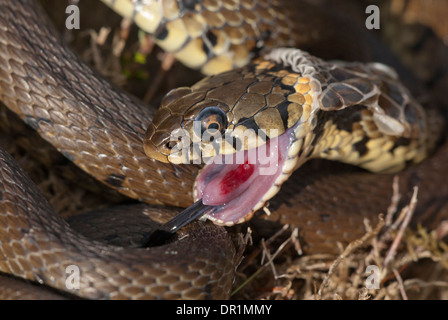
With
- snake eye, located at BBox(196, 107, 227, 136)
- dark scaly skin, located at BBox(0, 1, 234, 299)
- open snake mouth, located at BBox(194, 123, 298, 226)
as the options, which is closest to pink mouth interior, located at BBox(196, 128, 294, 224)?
open snake mouth, located at BBox(194, 123, 298, 226)

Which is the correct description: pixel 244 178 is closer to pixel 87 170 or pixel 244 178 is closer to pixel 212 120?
pixel 212 120

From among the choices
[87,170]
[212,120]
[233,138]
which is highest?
[212,120]

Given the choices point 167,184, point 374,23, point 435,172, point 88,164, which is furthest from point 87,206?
point 374,23

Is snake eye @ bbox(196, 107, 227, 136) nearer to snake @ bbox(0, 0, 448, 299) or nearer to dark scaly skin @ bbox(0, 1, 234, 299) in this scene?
snake @ bbox(0, 0, 448, 299)

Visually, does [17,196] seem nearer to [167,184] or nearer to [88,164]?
[88,164]

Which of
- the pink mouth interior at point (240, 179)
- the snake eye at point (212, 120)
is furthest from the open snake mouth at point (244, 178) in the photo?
the snake eye at point (212, 120)

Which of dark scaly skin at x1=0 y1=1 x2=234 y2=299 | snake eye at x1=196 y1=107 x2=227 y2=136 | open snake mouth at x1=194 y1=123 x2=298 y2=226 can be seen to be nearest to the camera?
dark scaly skin at x1=0 y1=1 x2=234 y2=299

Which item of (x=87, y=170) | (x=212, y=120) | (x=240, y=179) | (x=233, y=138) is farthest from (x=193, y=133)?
(x=87, y=170)
